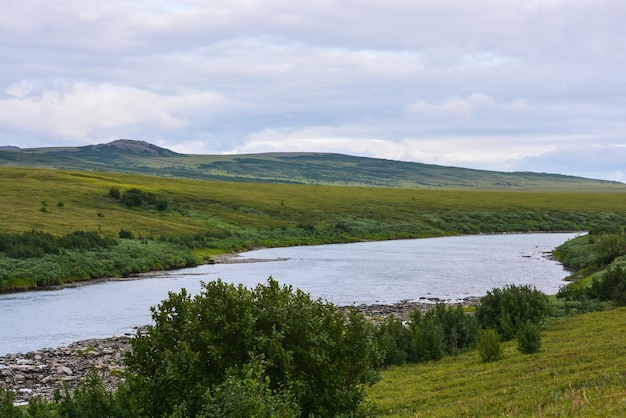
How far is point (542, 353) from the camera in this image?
836 inches

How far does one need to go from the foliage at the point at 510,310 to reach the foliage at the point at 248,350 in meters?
15.8

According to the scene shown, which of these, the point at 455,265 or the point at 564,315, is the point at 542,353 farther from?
the point at 455,265

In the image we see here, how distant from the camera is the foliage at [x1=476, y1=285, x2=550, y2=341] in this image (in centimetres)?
2758

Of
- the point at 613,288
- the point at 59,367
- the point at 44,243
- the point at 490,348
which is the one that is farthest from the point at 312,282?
the point at 490,348

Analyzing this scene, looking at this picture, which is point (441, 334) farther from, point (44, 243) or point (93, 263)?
point (44, 243)

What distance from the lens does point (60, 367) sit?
79.7 feet

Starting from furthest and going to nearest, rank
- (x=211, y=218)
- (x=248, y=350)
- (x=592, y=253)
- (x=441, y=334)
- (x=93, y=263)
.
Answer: (x=211, y=218) → (x=592, y=253) → (x=93, y=263) → (x=441, y=334) → (x=248, y=350)

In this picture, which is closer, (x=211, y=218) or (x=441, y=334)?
(x=441, y=334)

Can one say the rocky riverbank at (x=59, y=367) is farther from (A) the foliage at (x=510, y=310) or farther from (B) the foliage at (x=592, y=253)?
(B) the foliage at (x=592, y=253)

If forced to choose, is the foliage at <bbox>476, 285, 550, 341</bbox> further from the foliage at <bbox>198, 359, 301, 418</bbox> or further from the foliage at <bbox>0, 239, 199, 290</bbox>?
the foliage at <bbox>0, 239, 199, 290</bbox>

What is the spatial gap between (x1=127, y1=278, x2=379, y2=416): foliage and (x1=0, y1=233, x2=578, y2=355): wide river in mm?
17831

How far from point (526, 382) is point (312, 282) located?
107 ft

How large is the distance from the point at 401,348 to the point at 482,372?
5.67 metres

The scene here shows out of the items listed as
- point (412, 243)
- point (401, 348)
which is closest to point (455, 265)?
point (412, 243)
